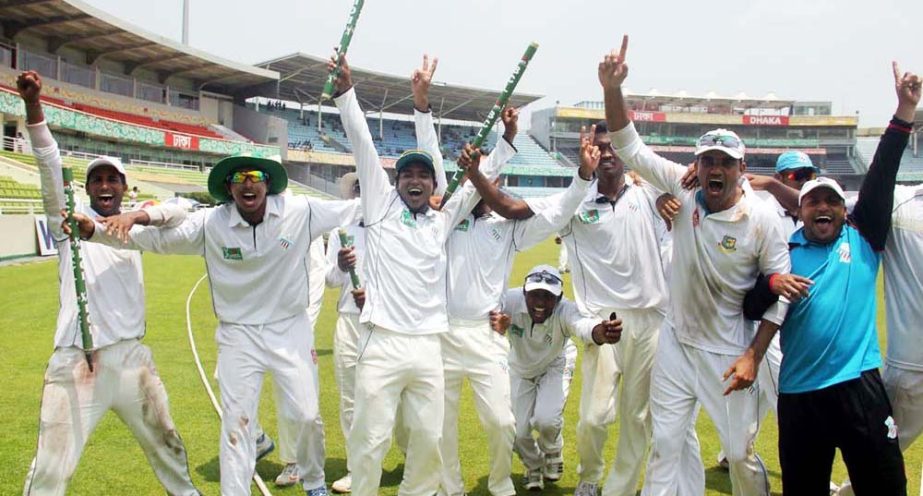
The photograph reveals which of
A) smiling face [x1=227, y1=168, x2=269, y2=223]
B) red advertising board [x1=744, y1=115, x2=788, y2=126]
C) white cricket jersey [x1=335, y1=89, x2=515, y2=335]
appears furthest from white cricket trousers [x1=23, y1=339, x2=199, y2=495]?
red advertising board [x1=744, y1=115, x2=788, y2=126]

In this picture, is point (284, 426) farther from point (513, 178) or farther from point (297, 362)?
point (513, 178)

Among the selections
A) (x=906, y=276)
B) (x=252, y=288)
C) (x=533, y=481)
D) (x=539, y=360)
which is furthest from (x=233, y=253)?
(x=906, y=276)

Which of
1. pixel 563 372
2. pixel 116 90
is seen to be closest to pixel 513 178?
pixel 116 90

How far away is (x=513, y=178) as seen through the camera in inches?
2768

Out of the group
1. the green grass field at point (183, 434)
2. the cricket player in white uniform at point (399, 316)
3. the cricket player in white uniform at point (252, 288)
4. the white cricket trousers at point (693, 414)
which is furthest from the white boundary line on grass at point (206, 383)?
the white cricket trousers at point (693, 414)

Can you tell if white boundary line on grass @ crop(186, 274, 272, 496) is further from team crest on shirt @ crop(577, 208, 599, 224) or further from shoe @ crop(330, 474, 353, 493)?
team crest on shirt @ crop(577, 208, 599, 224)

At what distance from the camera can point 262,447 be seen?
604cm

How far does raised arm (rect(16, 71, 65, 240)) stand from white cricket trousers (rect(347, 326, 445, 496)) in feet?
6.60

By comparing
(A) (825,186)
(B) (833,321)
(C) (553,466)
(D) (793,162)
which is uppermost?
(D) (793,162)

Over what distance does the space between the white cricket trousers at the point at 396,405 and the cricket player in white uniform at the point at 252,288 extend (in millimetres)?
411

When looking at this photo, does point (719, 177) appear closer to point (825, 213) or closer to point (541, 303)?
point (825, 213)

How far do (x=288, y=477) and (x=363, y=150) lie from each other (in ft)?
8.42

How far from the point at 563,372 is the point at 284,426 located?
2298 mm

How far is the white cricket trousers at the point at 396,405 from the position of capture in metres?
4.70
